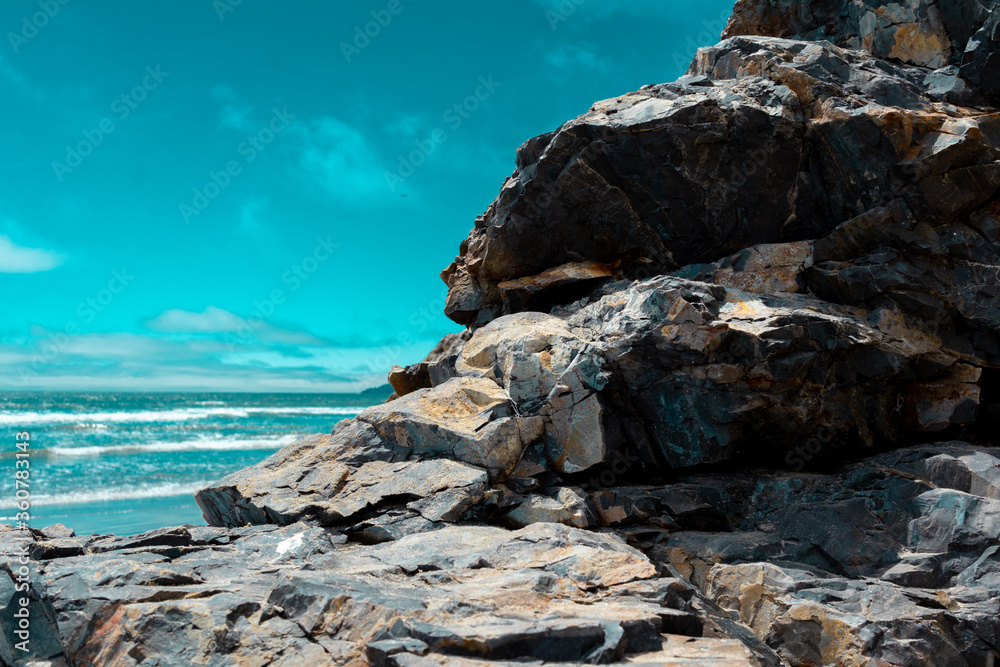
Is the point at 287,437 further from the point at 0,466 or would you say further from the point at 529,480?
the point at 529,480

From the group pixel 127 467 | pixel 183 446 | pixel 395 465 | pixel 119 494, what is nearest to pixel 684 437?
pixel 395 465

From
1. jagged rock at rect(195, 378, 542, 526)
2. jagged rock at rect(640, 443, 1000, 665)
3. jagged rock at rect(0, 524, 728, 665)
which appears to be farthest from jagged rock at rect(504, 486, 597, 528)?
jagged rock at rect(0, 524, 728, 665)

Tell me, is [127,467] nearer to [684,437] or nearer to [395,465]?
[395,465]

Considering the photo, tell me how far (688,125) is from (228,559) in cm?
1143

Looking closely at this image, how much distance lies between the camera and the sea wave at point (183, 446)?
34.9 meters

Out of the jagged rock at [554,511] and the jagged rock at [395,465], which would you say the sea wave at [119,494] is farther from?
the jagged rock at [554,511]

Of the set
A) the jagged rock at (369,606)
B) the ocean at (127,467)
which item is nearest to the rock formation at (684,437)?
the jagged rock at (369,606)

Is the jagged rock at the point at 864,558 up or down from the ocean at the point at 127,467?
down

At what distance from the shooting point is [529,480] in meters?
10.3

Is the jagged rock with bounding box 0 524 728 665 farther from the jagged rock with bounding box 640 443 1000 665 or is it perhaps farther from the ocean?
the ocean

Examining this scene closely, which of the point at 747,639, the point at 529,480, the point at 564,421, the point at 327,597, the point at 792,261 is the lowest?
the point at 747,639

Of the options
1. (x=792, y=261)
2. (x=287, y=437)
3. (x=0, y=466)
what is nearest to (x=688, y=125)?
(x=792, y=261)

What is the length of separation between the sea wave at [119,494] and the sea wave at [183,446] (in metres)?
11.9

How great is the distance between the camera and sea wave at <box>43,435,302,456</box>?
114 feet
